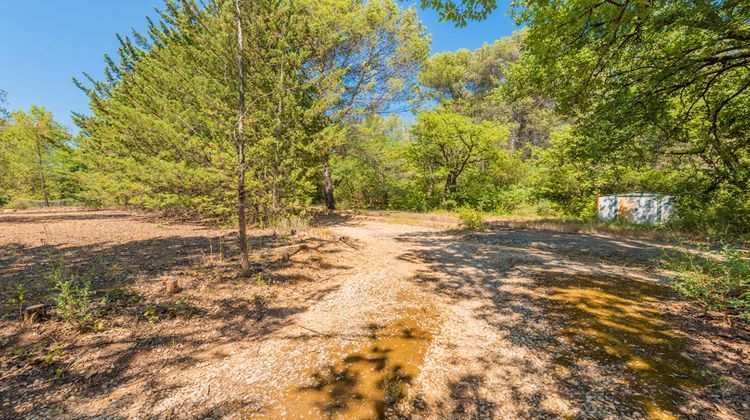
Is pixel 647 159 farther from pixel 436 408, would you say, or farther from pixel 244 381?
pixel 244 381

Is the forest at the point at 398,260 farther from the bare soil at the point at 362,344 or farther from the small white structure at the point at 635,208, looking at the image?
the small white structure at the point at 635,208

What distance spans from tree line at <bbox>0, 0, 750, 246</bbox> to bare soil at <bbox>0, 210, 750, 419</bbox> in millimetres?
1859

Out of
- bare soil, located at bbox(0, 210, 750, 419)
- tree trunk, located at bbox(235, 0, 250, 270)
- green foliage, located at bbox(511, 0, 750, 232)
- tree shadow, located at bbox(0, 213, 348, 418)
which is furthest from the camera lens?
tree trunk, located at bbox(235, 0, 250, 270)

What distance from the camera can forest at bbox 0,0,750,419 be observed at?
2551mm

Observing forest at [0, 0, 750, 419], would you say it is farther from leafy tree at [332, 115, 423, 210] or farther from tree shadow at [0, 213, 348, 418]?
leafy tree at [332, 115, 423, 210]

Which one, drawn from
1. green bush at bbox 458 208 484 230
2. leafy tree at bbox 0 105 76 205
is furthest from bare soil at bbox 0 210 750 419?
leafy tree at bbox 0 105 76 205

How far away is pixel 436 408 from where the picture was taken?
91.4 inches

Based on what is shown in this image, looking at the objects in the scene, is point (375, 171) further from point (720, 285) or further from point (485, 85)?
point (720, 285)

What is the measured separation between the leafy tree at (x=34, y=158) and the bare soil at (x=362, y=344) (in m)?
19.5

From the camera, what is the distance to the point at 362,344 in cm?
328

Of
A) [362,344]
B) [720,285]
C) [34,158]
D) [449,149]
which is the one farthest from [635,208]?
[34,158]

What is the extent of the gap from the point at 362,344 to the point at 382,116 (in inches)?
687

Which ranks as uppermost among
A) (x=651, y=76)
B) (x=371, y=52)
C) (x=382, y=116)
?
(x=371, y=52)

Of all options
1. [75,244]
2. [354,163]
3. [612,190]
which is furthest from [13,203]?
[612,190]
